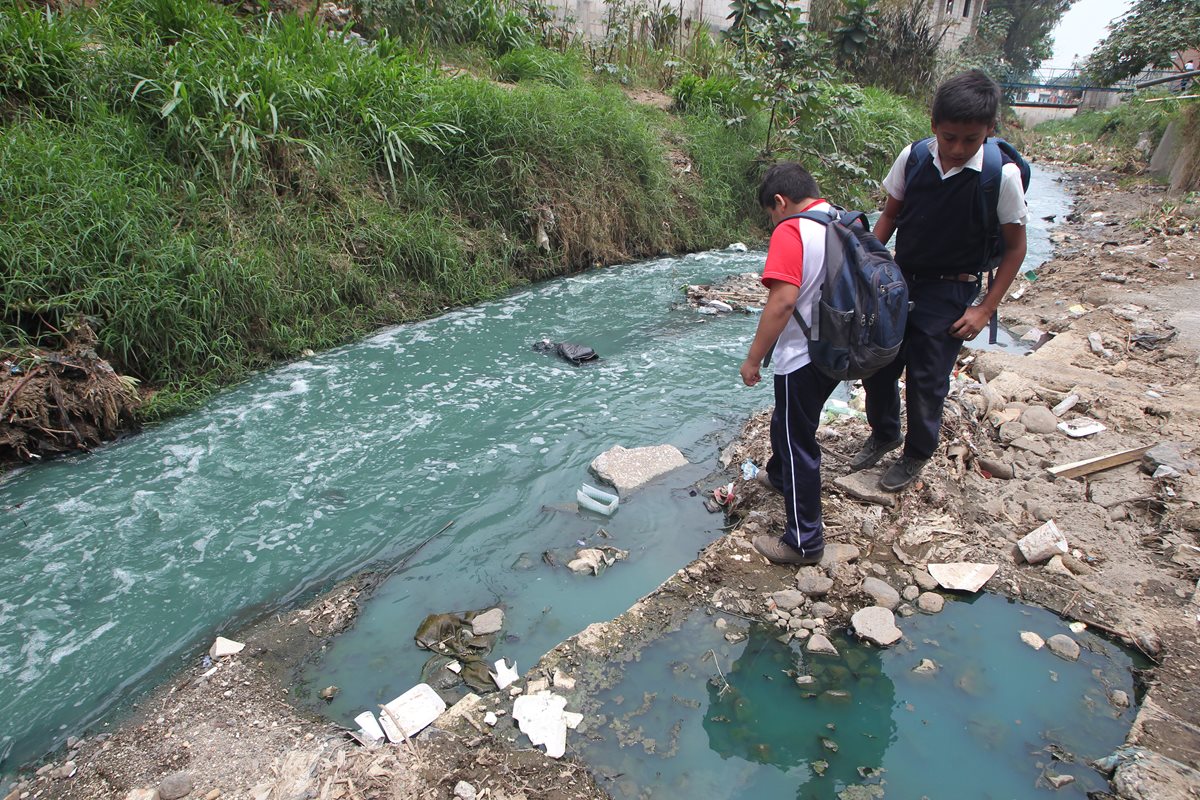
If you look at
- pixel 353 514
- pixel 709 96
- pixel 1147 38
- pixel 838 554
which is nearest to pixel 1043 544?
pixel 838 554

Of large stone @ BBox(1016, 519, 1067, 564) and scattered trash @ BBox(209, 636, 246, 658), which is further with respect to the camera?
large stone @ BBox(1016, 519, 1067, 564)

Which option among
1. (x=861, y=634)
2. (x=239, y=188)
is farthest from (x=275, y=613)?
(x=239, y=188)

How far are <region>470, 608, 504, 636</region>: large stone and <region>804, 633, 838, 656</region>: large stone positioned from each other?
111cm

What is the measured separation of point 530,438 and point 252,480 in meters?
1.50

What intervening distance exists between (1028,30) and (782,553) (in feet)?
146

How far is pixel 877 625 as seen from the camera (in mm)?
2461

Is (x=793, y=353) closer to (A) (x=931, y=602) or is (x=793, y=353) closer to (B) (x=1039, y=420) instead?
(A) (x=931, y=602)

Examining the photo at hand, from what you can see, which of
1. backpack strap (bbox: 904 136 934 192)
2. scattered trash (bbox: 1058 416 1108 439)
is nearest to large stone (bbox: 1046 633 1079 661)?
scattered trash (bbox: 1058 416 1108 439)

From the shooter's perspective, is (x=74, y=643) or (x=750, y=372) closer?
(x=750, y=372)

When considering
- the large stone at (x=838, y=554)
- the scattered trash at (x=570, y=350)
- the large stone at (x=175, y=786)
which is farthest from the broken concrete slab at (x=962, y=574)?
the scattered trash at (x=570, y=350)

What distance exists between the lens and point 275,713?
7.36 ft

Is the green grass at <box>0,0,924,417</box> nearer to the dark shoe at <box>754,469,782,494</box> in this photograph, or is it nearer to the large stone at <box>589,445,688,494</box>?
the large stone at <box>589,445,688,494</box>

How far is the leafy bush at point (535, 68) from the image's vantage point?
28.8ft

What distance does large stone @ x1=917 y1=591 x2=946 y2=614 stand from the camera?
8.48 ft
